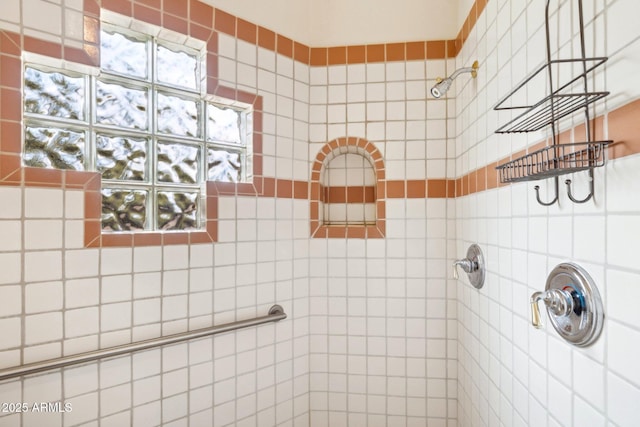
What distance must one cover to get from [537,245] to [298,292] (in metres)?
1.25

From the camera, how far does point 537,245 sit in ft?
3.56

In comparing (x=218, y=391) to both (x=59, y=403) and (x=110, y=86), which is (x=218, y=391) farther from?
(x=110, y=86)

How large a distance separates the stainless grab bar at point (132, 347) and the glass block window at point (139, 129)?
477 millimetres

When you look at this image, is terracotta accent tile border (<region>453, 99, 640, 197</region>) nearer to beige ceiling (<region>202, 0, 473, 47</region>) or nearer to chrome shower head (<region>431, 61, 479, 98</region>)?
chrome shower head (<region>431, 61, 479, 98</region>)

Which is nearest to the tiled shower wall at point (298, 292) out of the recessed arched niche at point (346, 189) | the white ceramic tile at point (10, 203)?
the recessed arched niche at point (346, 189)

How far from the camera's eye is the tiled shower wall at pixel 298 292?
1445 millimetres

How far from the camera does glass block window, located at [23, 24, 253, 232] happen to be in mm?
1348

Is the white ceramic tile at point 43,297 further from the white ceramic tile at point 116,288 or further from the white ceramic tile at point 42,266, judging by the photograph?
the white ceramic tile at point 116,288

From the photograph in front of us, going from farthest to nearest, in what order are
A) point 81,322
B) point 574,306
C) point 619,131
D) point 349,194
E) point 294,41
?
point 349,194
point 294,41
point 81,322
point 574,306
point 619,131

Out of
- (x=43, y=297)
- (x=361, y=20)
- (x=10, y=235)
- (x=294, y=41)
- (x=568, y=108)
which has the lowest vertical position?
(x=43, y=297)

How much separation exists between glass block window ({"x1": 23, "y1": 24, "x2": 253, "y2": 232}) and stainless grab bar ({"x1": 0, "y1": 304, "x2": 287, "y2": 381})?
1.56 feet

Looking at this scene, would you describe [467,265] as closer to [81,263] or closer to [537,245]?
[537,245]

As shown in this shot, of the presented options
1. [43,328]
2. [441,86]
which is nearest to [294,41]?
[441,86]

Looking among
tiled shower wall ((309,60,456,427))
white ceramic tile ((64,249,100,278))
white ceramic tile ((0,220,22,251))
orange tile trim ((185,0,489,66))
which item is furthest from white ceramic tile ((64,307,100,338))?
orange tile trim ((185,0,489,66))
